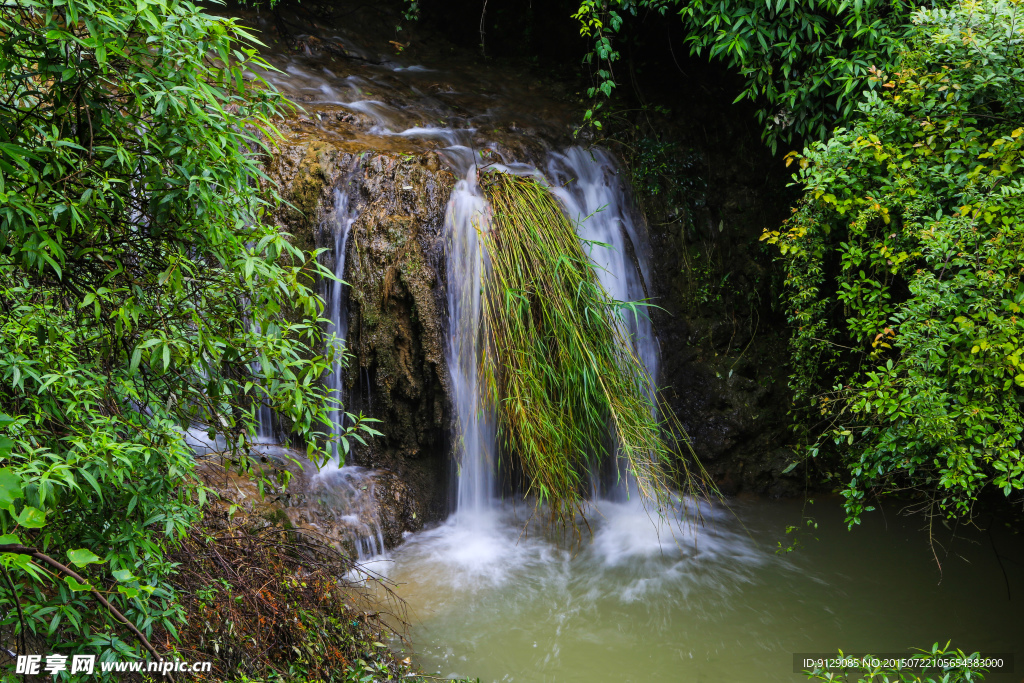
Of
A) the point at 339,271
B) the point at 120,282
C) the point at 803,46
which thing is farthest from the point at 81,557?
the point at 803,46

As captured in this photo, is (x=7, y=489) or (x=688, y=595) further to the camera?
(x=688, y=595)

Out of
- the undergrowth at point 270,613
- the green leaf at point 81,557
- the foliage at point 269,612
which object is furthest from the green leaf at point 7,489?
the foliage at point 269,612

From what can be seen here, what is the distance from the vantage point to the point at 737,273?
597cm

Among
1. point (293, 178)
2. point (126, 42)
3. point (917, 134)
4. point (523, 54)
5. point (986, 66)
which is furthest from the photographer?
point (523, 54)

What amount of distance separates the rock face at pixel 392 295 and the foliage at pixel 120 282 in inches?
95.5

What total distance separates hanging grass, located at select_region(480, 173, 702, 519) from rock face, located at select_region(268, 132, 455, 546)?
0.55 metres

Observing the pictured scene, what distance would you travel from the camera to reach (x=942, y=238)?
3.15m

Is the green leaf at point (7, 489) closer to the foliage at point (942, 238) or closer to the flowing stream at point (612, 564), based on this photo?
the flowing stream at point (612, 564)

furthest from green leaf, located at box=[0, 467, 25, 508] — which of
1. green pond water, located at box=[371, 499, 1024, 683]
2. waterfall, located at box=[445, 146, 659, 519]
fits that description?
waterfall, located at box=[445, 146, 659, 519]

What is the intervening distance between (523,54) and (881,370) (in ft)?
19.1

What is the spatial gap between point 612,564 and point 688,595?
0.57 metres

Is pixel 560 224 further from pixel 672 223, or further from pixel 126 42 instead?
pixel 126 42

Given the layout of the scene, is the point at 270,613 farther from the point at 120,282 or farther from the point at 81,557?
the point at 81,557

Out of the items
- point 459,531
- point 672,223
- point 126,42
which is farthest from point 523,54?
point 126,42
